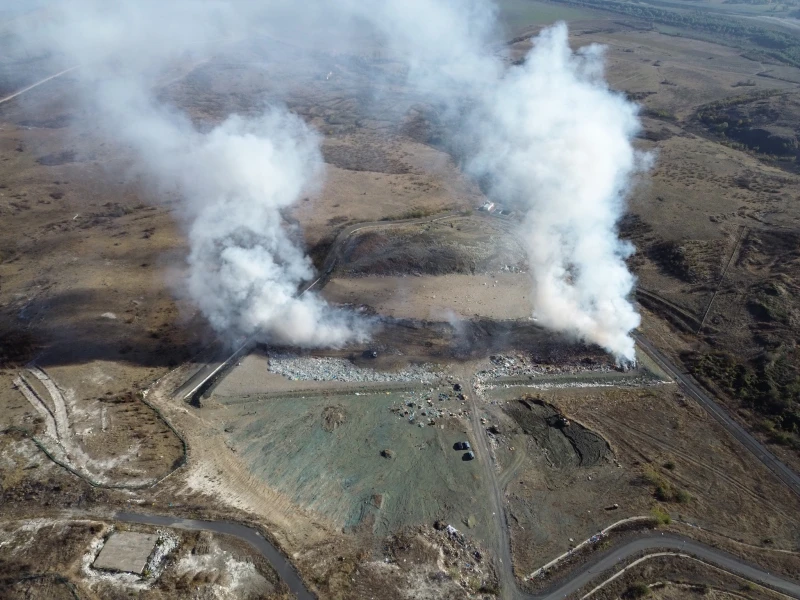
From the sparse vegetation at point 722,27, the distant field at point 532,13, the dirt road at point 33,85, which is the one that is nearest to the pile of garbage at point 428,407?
the dirt road at point 33,85

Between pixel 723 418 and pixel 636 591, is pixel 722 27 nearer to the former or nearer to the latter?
pixel 723 418

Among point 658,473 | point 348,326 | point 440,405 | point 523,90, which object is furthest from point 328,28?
point 658,473

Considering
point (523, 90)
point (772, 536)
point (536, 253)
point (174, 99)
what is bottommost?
point (772, 536)

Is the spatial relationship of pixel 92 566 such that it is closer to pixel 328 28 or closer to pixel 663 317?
pixel 663 317

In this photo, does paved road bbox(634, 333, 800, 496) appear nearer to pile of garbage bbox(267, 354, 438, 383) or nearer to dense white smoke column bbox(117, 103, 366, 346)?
pile of garbage bbox(267, 354, 438, 383)

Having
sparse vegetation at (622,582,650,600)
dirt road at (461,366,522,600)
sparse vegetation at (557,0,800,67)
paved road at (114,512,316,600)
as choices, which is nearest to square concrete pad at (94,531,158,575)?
paved road at (114,512,316,600)

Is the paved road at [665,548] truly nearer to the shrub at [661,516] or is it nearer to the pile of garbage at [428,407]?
the shrub at [661,516]
